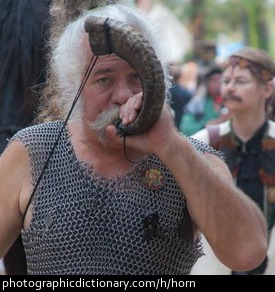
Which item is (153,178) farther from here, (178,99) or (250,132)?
(178,99)

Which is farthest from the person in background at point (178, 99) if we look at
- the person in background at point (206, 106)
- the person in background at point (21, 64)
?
the person in background at point (21, 64)

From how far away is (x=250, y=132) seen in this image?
730cm

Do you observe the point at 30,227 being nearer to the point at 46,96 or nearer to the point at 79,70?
the point at 79,70

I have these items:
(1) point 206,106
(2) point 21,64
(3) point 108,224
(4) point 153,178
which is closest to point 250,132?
(2) point 21,64

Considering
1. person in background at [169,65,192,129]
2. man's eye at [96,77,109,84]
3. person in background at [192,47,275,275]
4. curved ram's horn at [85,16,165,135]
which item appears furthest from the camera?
person in background at [169,65,192,129]

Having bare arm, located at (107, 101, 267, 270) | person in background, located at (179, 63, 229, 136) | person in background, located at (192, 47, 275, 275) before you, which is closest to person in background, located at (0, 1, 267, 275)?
bare arm, located at (107, 101, 267, 270)

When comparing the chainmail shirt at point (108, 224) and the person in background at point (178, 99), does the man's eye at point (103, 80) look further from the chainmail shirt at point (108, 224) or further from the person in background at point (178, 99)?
the person in background at point (178, 99)

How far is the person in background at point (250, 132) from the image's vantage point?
703 cm

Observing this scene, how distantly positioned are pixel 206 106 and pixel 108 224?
9103mm

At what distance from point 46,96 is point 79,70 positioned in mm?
772

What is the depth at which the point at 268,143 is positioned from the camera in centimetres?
722

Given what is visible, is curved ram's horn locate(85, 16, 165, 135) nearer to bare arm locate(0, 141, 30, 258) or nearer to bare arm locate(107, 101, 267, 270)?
bare arm locate(107, 101, 267, 270)

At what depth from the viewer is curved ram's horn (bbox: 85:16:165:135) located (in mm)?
3516

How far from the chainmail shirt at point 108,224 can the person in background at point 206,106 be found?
6954mm
